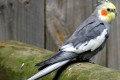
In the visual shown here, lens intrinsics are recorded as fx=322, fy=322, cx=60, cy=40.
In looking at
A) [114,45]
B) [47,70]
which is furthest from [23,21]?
[47,70]

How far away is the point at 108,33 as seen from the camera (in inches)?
123

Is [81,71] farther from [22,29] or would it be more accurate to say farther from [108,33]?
[22,29]

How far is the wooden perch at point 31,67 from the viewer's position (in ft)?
7.25

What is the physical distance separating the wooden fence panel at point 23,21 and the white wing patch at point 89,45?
740 millimetres

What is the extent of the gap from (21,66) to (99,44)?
75 cm

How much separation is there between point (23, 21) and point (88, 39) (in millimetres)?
947

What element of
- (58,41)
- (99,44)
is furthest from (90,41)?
(58,41)

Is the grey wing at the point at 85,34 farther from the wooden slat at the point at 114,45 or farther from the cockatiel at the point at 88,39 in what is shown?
the wooden slat at the point at 114,45

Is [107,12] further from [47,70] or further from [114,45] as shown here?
[47,70]

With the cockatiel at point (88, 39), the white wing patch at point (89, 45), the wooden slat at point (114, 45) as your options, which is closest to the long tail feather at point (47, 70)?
the cockatiel at point (88, 39)

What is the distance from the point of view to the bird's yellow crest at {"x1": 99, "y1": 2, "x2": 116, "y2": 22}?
325cm

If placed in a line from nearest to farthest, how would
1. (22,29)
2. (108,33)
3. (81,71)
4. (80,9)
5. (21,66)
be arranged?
1. (81,71)
2. (21,66)
3. (108,33)
4. (80,9)
5. (22,29)

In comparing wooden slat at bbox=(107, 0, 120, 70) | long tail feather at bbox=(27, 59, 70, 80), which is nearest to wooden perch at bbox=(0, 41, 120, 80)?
long tail feather at bbox=(27, 59, 70, 80)

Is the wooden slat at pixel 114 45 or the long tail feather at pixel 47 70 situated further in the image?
the wooden slat at pixel 114 45
